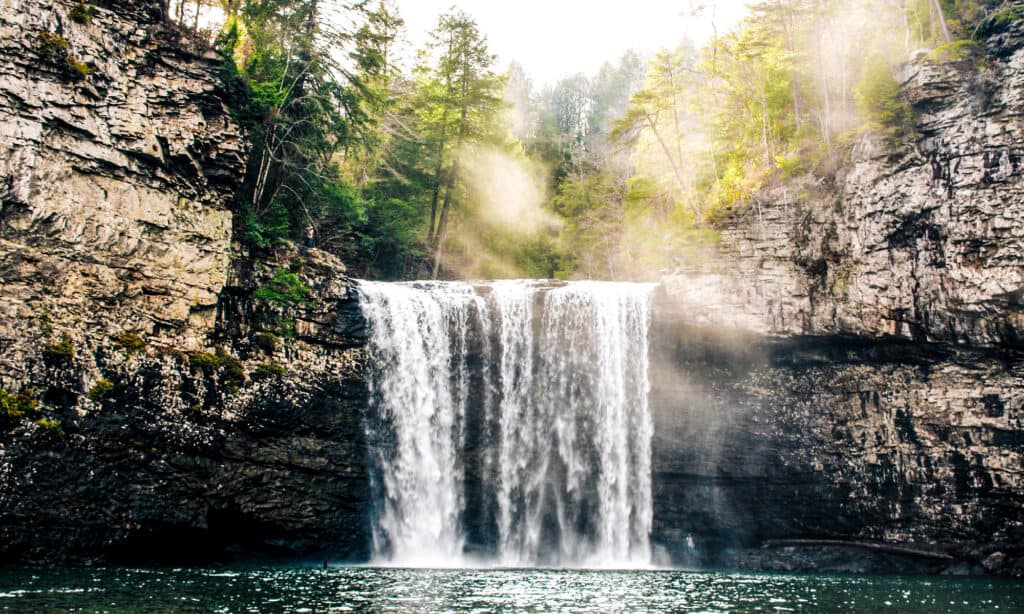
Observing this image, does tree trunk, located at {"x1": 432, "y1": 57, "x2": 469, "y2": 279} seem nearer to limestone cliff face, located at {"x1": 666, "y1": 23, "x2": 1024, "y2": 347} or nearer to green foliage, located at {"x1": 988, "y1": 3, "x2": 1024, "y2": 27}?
limestone cliff face, located at {"x1": 666, "y1": 23, "x2": 1024, "y2": 347}

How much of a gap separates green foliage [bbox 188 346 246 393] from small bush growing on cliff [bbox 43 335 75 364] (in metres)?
2.79

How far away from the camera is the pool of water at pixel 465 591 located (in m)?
12.1

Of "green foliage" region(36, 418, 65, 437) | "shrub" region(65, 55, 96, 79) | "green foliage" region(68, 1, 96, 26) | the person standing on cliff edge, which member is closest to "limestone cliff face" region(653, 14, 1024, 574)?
the person standing on cliff edge

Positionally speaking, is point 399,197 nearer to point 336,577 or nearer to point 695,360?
point 695,360

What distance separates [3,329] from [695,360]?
1919cm

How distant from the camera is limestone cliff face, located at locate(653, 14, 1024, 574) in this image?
20.1m

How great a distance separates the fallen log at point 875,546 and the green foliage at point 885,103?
40.8ft

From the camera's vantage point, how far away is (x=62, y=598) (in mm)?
11688

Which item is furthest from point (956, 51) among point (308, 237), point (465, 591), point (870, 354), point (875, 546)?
point (308, 237)

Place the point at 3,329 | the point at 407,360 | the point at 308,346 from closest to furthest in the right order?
the point at 3,329, the point at 308,346, the point at 407,360

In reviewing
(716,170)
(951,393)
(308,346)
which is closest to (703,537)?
(951,393)

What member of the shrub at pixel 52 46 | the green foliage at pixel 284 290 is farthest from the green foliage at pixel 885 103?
the shrub at pixel 52 46

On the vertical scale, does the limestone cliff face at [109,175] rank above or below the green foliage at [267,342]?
above

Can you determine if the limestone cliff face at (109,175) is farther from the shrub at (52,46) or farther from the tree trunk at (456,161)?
the tree trunk at (456,161)
